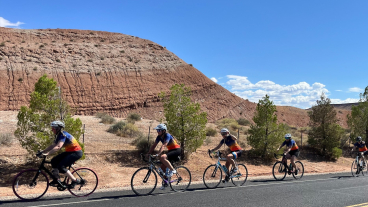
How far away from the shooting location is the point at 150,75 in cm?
5188

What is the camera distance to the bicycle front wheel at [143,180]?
7811 mm

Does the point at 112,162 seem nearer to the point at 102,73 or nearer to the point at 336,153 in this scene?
the point at 336,153

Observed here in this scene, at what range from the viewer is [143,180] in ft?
25.9

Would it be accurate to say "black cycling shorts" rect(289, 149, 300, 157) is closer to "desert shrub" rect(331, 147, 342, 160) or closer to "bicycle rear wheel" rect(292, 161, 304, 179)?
"bicycle rear wheel" rect(292, 161, 304, 179)

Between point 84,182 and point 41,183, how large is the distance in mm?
1394

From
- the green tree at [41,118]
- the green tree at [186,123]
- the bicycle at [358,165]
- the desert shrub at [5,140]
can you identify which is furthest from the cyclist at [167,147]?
the desert shrub at [5,140]

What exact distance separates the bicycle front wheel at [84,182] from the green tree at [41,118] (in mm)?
5101

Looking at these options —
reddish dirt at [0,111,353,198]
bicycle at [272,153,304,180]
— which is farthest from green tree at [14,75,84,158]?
bicycle at [272,153,304,180]

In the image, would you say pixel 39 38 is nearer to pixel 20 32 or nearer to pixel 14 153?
pixel 20 32

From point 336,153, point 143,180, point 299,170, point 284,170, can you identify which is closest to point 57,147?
point 143,180

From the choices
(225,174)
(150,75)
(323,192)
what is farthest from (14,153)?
(150,75)

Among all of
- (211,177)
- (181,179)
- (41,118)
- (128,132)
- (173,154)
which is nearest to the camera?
(173,154)

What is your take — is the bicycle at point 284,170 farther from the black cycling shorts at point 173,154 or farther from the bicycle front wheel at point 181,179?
the black cycling shorts at point 173,154

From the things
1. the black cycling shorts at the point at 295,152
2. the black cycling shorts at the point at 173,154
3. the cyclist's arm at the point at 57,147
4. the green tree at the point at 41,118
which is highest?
the green tree at the point at 41,118
